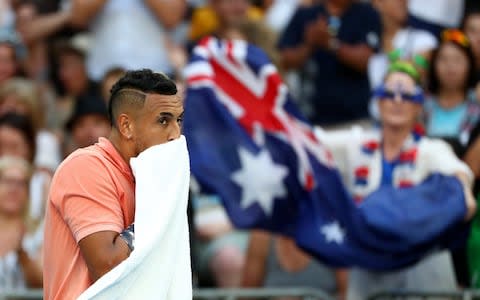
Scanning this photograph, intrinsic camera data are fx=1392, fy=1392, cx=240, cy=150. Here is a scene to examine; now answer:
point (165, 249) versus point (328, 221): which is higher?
point (165, 249)

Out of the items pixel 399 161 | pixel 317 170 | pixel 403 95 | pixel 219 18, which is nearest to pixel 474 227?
pixel 399 161

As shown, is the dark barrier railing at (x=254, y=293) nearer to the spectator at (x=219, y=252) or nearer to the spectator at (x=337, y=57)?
the spectator at (x=219, y=252)

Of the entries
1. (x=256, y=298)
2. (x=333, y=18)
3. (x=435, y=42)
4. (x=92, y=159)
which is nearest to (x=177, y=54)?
(x=333, y=18)

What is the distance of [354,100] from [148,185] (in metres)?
5.87

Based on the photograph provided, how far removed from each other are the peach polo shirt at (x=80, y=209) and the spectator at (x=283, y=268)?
4.02 meters

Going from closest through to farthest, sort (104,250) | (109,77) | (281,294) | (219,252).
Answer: (104,250) → (281,294) → (219,252) → (109,77)

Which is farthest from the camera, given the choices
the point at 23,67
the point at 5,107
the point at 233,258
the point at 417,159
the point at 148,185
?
the point at 23,67

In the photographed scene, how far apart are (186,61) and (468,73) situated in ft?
7.72

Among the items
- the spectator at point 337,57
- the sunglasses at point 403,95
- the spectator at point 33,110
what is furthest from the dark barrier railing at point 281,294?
the spectator at point 337,57

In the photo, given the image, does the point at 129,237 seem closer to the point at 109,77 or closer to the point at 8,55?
the point at 109,77

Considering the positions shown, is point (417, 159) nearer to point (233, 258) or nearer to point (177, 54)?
point (233, 258)

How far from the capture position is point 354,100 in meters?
10.9

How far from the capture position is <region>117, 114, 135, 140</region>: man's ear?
5332 millimetres

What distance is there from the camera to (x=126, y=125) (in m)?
5.34
